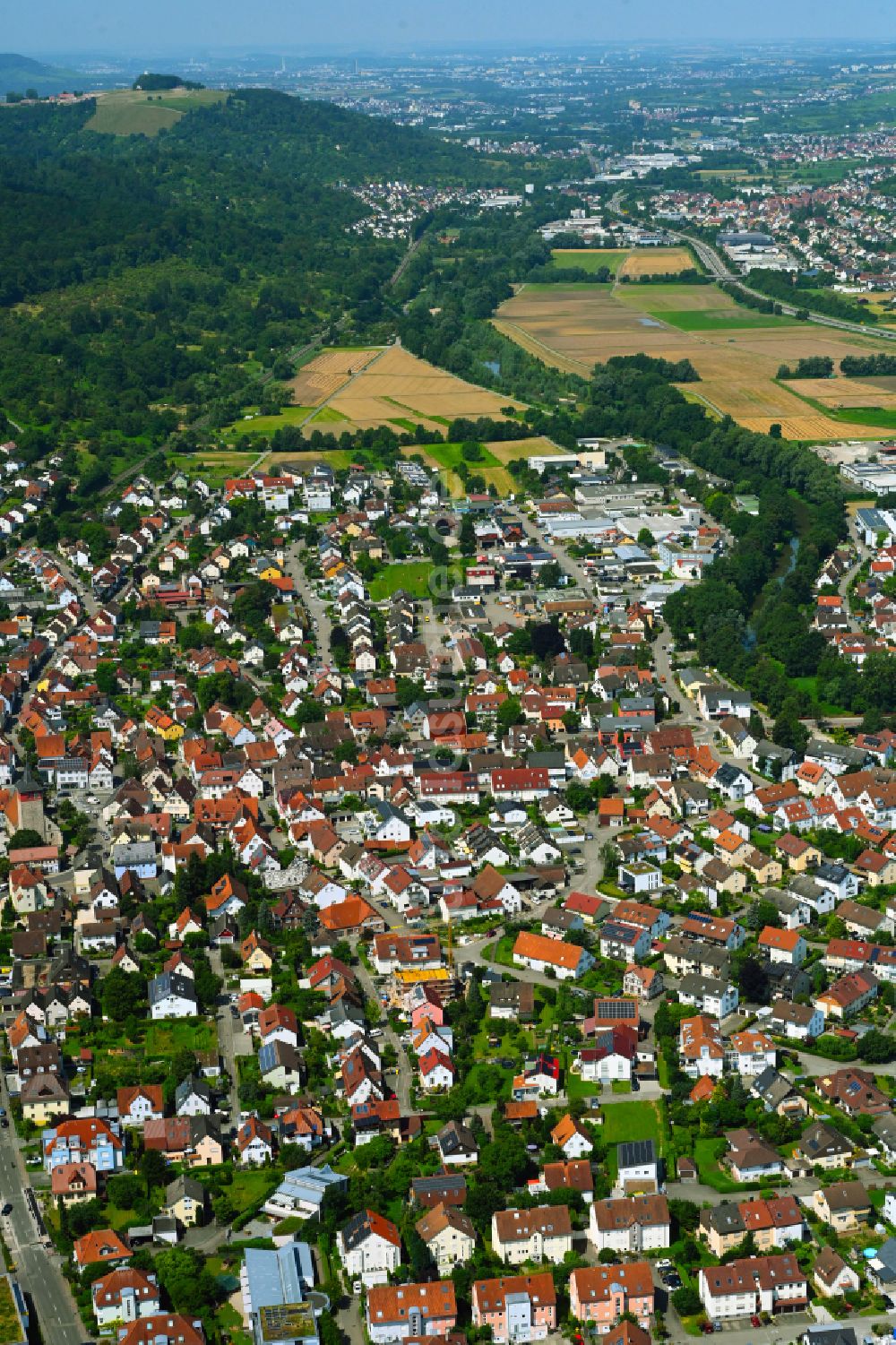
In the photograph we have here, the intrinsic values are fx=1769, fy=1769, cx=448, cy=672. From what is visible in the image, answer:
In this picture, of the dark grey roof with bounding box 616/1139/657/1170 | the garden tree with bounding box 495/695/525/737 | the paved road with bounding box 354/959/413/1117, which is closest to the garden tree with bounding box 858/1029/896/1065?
the dark grey roof with bounding box 616/1139/657/1170

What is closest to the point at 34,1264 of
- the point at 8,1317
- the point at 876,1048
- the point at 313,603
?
the point at 8,1317

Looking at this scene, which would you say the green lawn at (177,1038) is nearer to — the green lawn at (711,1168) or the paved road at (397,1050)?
the paved road at (397,1050)

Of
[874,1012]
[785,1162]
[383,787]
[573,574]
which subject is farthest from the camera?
[573,574]

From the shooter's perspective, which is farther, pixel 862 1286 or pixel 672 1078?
pixel 672 1078

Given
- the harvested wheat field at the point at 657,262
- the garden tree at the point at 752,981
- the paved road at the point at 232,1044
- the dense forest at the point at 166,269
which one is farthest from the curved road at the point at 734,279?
the paved road at the point at 232,1044

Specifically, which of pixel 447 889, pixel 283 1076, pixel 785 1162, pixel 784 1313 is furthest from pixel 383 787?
pixel 784 1313

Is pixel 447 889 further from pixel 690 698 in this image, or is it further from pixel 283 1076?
pixel 690 698

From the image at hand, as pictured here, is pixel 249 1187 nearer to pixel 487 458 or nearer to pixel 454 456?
pixel 487 458
